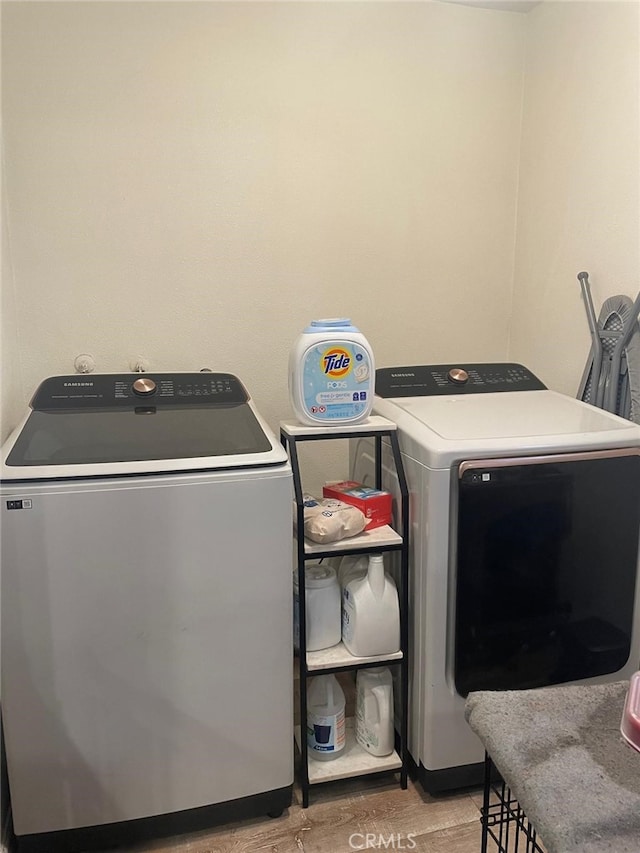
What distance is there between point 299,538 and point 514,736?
2.39 feet

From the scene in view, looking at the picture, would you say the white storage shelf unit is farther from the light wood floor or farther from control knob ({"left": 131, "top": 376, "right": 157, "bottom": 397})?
control knob ({"left": 131, "top": 376, "right": 157, "bottom": 397})

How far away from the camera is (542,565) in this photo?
1.73m

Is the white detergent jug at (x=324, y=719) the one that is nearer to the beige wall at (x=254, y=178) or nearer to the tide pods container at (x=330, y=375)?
the tide pods container at (x=330, y=375)

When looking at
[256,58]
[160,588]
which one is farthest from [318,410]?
[256,58]

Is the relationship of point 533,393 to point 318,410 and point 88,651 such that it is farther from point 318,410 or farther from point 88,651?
point 88,651

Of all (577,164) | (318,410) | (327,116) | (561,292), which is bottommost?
(318,410)

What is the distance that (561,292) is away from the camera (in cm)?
231

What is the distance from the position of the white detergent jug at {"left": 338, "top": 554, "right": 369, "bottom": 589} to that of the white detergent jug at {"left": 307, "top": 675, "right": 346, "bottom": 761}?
0.26 metres

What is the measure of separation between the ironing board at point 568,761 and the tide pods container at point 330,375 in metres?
0.78

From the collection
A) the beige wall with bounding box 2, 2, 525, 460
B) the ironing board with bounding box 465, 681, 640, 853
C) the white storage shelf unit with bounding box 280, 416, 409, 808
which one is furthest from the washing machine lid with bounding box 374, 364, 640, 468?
the ironing board with bounding box 465, 681, 640, 853

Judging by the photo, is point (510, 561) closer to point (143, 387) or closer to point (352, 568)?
point (352, 568)

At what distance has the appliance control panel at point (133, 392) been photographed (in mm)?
1911

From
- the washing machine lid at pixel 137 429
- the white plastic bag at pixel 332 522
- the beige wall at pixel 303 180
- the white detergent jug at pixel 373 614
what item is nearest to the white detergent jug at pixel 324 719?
the white detergent jug at pixel 373 614

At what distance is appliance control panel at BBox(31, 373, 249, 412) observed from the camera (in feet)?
6.27
